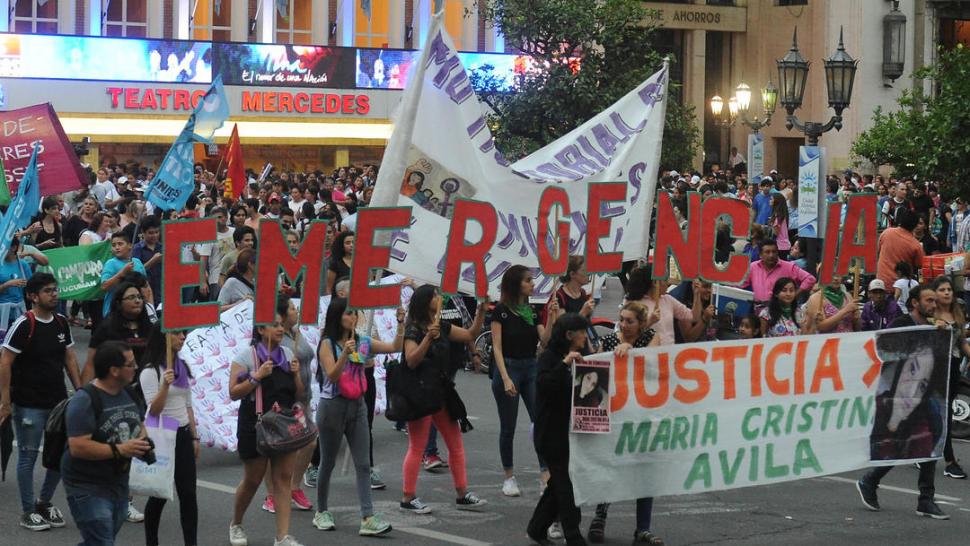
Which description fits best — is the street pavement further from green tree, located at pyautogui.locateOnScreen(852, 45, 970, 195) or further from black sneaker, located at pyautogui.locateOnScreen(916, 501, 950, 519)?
green tree, located at pyautogui.locateOnScreen(852, 45, 970, 195)

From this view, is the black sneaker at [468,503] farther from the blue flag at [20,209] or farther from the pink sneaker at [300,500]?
the blue flag at [20,209]

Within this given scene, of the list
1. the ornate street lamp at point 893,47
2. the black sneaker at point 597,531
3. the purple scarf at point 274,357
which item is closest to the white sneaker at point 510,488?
the black sneaker at point 597,531

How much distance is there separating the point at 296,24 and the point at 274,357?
39699 mm

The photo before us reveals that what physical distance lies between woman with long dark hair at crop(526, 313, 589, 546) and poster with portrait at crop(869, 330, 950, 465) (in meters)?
2.28

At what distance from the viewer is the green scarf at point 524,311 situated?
34.0 feet

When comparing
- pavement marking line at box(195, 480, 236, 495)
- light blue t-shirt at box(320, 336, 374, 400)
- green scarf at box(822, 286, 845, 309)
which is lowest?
pavement marking line at box(195, 480, 236, 495)

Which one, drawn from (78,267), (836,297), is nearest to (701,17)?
(78,267)

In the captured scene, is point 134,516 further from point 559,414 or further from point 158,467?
point 559,414

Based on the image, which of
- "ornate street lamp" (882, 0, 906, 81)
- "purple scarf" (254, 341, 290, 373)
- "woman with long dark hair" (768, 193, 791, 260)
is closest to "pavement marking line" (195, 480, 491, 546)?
"purple scarf" (254, 341, 290, 373)

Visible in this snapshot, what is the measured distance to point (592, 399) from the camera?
8797mm

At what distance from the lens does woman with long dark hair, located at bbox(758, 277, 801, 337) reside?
36.8 ft

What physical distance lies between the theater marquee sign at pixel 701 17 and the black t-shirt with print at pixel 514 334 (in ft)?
122

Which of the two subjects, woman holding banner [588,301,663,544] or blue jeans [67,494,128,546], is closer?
blue jeans [67,494,128,546]

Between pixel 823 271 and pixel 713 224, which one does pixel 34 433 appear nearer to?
pixel 713 224
